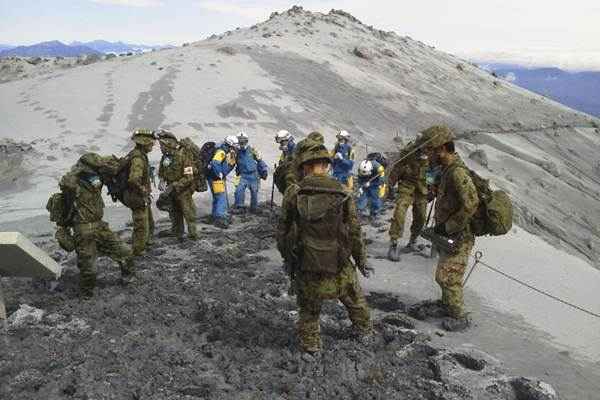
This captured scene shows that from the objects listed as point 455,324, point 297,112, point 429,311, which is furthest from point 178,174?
point 297,112

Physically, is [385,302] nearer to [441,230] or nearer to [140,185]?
[441,230]

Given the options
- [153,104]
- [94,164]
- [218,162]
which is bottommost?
[218,162]

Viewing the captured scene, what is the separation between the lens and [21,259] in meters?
5.75

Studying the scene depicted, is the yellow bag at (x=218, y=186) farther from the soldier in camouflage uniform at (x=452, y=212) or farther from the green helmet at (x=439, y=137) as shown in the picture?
the green helmet at (x=439, y=137)

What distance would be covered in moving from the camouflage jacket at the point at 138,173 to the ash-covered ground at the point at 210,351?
1.31 meters

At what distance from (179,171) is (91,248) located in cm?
282

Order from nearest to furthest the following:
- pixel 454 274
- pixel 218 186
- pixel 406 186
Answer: pixel 454 274 < pixel 406 186 < pixel 218 186

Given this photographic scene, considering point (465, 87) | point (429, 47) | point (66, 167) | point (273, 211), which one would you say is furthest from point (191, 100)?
point (429, 47)

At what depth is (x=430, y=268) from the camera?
28.2 feet

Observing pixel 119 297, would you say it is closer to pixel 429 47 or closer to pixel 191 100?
pixel 191 100

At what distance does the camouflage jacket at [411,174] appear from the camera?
28.2 feet

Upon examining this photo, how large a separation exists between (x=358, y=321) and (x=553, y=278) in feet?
16.6

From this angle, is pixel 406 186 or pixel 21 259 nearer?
pixel 21 259

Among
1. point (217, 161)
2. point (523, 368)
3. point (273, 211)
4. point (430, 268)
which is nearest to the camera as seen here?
point (523, 368)
